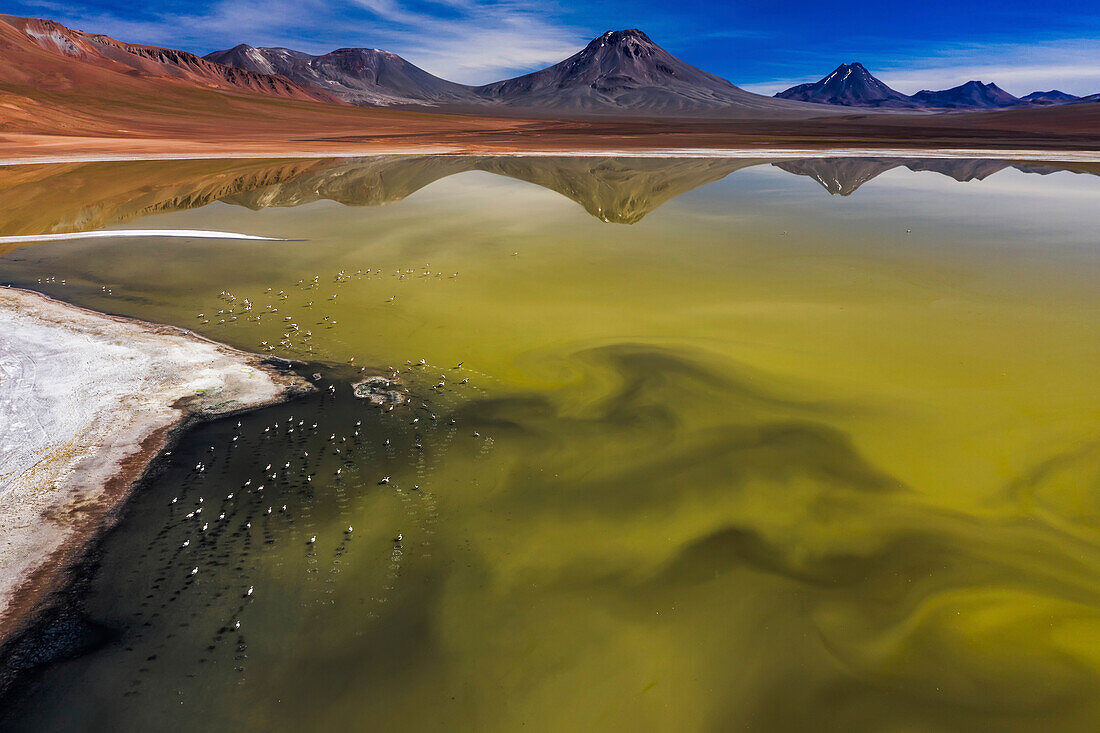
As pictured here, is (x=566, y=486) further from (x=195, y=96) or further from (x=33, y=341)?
(x=195, y=96)

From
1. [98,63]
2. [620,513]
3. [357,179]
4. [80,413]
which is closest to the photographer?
[620,513]

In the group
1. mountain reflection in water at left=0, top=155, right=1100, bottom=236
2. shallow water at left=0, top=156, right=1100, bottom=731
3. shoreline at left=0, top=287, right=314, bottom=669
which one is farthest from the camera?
mountain reflection in water at left=0, top=155, right=1100, bottom=236

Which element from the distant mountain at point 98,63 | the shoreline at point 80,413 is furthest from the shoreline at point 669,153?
the distant mountain at point 98,63

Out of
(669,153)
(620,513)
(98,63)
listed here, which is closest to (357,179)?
(669,153)

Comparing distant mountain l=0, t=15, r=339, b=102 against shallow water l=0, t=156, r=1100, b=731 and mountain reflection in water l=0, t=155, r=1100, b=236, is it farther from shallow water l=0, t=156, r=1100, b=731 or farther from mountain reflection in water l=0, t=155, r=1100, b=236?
shallow water l=0, t=156, r=1100, b=731

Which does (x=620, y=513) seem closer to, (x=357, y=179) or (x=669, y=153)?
(x=357, y=179)

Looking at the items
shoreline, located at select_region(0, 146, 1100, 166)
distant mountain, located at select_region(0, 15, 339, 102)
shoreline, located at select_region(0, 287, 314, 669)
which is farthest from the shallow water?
distant mountain, located at select_region(0, 15, 339, 102)
